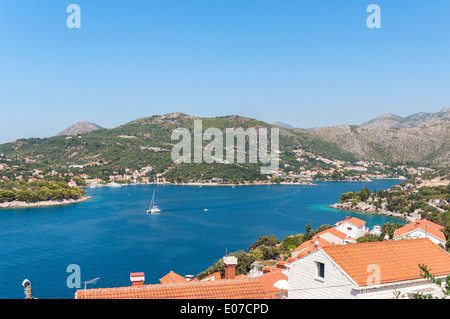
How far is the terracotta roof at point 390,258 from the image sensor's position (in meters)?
4.85

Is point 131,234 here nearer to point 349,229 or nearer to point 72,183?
point 349,229

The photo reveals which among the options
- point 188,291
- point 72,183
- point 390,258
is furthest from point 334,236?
point 72,183

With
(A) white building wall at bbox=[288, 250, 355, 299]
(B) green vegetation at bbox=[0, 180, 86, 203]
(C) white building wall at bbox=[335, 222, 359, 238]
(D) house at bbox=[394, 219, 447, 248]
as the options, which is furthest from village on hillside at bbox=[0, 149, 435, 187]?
(A) white building wall at bbox=[288, 250, 355, 299]

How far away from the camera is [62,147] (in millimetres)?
85000

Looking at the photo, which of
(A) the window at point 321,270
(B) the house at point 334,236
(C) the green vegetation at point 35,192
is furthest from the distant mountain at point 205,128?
(A) the window at point 321,270

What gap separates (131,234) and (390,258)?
77.4ft

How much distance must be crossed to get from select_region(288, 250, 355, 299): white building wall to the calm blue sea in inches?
474

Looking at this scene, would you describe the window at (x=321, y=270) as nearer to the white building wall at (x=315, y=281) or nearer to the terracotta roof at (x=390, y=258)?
the white building wall at (x=315, y=281)

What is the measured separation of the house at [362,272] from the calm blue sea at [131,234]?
1224 cm

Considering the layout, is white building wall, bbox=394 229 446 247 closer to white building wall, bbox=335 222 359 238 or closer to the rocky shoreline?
white building wall, bbox=335 222 359 238

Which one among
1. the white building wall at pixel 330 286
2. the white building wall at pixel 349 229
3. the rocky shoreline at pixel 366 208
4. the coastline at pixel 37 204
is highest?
the white building wall at pixel 330 286

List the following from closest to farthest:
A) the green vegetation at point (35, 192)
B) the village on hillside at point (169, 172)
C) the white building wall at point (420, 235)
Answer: the white building wall at point (420, 235)
the green vegetation at point (35, 192)
the village on hillside at point (169, 172)

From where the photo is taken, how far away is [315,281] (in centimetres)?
508

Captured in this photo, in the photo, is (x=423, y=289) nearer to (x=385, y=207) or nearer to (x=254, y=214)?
(x=254, y=214)
